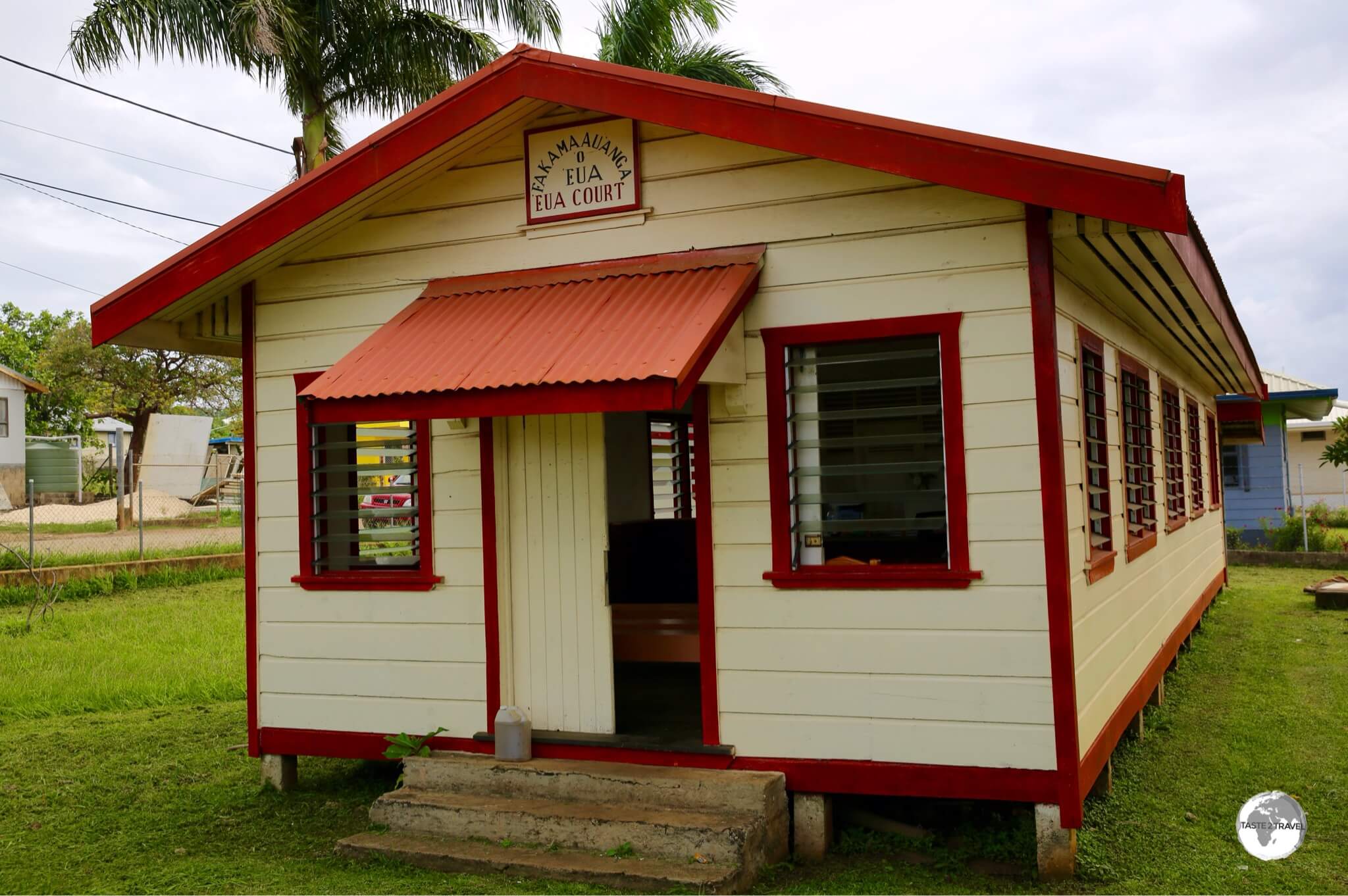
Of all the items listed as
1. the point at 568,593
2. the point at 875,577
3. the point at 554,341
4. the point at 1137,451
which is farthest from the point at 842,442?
the point at 1137,451

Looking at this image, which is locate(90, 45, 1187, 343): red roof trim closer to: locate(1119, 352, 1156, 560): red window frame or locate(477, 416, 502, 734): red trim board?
locate(477, 416, 502, 734): red trim board

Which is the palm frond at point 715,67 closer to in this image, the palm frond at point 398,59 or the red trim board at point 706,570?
the palm frond at point 398,59

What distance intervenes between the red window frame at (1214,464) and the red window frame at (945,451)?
10.3m

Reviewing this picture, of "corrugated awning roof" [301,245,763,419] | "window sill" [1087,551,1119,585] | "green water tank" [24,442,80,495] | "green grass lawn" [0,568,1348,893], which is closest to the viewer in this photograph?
"corrugated awning roof" [301,245,763,419]

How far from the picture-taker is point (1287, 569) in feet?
64.4

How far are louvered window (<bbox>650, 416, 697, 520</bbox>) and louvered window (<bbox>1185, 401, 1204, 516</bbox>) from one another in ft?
17.5

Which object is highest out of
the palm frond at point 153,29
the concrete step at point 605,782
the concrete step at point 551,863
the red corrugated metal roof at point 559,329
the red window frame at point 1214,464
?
the palm frond at point 153,29

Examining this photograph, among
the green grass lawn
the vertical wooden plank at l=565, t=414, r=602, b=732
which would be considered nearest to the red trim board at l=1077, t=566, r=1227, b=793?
the green grass lawn

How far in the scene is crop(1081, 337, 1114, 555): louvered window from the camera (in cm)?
651

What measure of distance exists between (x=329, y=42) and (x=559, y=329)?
1190 centimetres

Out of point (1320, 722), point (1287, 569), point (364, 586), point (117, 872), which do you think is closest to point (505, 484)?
point (364, 586)

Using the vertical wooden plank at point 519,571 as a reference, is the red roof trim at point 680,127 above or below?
above

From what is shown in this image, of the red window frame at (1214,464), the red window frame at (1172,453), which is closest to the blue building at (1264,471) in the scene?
the red window frame at (1214,464)

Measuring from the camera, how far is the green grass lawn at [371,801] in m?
5.28
